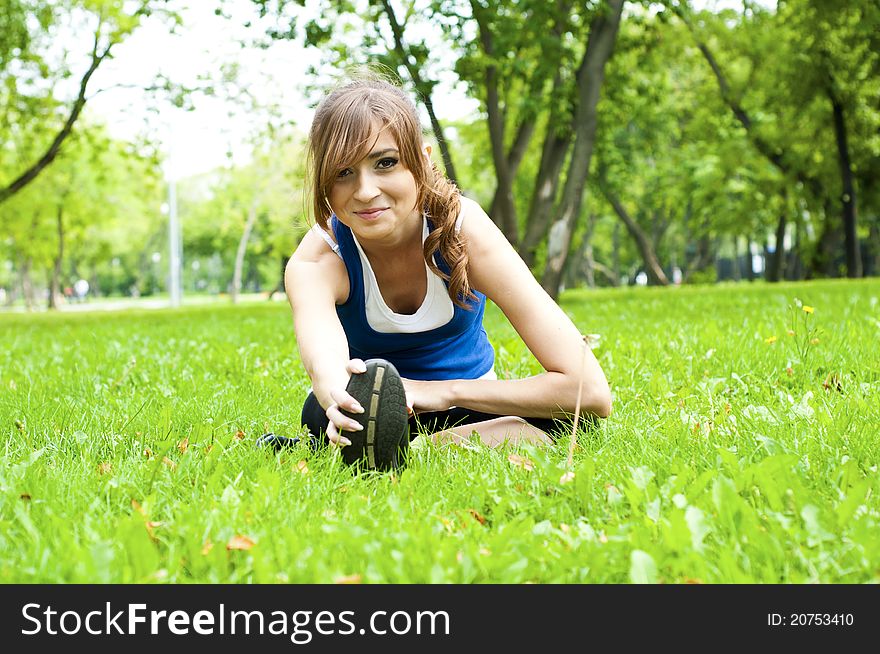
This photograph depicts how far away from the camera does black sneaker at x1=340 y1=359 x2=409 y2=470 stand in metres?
2.51

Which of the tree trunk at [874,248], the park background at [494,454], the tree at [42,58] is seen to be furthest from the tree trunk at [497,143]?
the tree trunk at [874,248]

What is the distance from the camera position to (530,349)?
2.96 meters

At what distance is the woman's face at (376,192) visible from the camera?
2.70m

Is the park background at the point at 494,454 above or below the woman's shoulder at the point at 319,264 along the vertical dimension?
below

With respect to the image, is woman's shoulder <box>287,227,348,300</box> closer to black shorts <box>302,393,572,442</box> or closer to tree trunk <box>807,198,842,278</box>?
black shorts <box>302,393,572,442</box>

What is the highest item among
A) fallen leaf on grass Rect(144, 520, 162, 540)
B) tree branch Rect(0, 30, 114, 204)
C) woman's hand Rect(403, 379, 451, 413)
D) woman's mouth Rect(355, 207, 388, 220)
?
tree branch Rect(0, 30, 114, 204)

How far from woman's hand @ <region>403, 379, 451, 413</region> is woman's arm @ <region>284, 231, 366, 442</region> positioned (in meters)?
0.28

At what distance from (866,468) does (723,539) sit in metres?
0.81

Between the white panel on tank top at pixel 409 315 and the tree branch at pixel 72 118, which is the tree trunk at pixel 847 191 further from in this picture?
the white panel on tank top at pixel 409 315

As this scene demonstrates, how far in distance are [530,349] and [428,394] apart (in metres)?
0.40

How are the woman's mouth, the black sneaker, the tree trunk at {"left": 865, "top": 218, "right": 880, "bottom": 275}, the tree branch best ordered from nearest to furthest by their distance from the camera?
the black sneaker < the woman's mouth < the tree branch < the tree trunk at {"left": 865, "top": 218, "right": 880, "bottom": 275}

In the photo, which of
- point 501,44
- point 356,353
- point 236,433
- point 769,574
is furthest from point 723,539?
point 501,44

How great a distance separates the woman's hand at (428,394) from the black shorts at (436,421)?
10cm

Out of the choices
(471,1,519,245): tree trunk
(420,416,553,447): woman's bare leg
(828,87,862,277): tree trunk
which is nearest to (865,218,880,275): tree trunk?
(828,87,862,277): tree trunk
